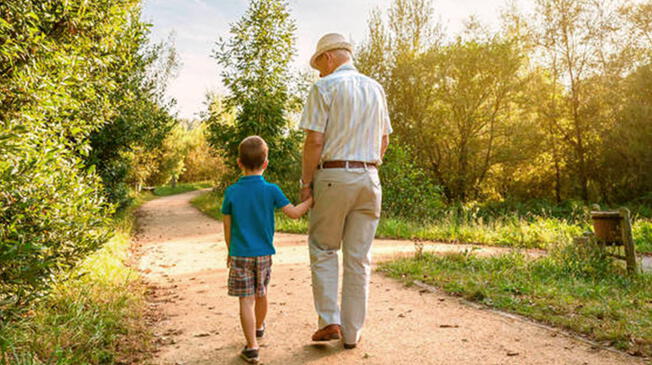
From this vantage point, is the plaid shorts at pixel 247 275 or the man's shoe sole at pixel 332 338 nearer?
the plaid shorts at pixel 247 275

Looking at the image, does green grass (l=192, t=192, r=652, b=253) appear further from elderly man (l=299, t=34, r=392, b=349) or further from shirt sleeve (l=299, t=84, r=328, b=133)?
shirt sleeve (l=299, t=84, r=328, b=133)

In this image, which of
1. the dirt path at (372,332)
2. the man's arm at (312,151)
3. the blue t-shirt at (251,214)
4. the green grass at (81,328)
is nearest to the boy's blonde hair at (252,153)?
the blue t-shirt at (251,214)

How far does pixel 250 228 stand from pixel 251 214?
0.35 ft

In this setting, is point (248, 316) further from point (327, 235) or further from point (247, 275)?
point (327, 235)

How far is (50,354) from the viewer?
335 cm

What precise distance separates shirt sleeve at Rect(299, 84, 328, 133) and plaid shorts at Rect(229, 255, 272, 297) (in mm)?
1074

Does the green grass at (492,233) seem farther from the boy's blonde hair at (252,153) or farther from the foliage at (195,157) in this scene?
the foliage at (195,157)

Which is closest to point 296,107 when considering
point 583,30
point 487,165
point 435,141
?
point 435,141

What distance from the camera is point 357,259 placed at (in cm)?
361

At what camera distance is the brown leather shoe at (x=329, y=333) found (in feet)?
11.9

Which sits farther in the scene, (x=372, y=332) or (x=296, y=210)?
(x=372, y=332)

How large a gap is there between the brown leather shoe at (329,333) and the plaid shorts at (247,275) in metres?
0.58

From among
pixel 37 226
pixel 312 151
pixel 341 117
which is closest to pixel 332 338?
pixel 312 151

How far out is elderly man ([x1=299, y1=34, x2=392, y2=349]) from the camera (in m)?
3.54
